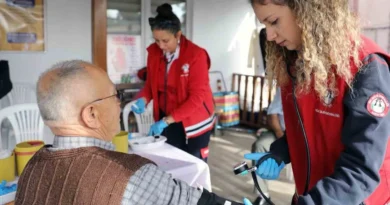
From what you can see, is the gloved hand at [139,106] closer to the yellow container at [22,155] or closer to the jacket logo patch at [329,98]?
the yellow container at [22,155]

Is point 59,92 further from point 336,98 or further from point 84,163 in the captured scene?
point 336,98

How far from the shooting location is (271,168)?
1.30 metres

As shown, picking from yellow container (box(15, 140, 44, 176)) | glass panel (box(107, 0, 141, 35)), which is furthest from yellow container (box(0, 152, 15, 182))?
glass panel (box(107, 0, 141, 35))

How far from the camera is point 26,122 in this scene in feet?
8.03

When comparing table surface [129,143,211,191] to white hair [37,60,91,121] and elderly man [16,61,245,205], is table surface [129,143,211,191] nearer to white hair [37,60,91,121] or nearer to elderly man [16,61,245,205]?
elderly man [16,61,245,205]

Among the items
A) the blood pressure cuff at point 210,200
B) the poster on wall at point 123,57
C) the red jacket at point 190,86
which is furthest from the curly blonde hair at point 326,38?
the poster on wall at point 123,57

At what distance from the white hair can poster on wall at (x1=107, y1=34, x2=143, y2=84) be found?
3.43 m

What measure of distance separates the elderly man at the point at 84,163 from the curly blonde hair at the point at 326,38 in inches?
17.7

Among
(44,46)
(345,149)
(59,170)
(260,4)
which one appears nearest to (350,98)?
(345,149)

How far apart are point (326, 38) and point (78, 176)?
27.7 inches

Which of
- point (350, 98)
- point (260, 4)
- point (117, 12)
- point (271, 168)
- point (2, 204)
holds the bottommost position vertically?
point (2, 204)

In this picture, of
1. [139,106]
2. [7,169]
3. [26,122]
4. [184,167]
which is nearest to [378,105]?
[184,167]

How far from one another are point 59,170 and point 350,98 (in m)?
0.73

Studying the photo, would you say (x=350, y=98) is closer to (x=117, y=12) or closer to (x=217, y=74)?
(x=117, y=12)
